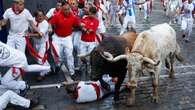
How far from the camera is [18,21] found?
1052 centimetres

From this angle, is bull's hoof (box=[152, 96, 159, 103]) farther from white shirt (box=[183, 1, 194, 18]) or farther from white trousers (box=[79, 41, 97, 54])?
white shirt (box=[183, 1, 194, 18])

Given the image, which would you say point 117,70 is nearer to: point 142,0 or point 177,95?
point 177,95

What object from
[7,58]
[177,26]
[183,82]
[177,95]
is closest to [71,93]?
[7,58]

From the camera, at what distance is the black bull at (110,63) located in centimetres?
952

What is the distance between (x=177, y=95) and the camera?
1046cm

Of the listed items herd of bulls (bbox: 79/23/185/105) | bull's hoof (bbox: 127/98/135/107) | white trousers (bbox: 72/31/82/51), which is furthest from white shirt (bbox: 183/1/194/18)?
bull's hoof (bbox: 127/98/135/107)

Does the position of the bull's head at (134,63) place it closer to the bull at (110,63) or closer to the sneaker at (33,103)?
the bull at (110,63)

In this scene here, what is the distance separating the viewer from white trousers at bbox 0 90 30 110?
8609mm

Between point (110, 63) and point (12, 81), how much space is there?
2273mm

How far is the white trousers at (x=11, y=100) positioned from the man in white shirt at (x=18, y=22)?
7.45ft

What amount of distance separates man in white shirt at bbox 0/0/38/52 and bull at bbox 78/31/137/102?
176cm

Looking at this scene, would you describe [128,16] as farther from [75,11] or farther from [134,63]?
[134,63]

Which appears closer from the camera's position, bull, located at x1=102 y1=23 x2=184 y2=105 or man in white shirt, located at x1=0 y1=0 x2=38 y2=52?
bull, located at x1=102 y1=23 x2=184 y2=105

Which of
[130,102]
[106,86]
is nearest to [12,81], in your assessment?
[106,86]
